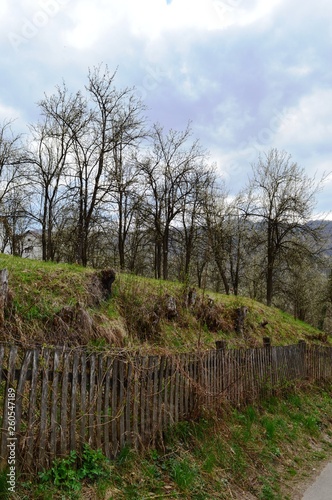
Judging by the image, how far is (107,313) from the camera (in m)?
8.72

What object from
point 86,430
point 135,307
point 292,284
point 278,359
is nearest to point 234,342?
point 278,359

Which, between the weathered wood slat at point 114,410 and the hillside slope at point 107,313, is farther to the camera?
the hillside slope at point 107,313

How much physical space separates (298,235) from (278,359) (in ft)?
57.1

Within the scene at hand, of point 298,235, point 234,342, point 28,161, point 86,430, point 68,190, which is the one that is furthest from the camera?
point 298,235

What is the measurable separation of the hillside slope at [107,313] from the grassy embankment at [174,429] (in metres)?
0.02

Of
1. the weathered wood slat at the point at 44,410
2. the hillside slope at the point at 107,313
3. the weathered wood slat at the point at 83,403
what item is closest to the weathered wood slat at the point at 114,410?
the weathered wood slat at the point at 83,403

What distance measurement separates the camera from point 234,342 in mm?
11641

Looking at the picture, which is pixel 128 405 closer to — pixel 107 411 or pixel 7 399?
pixel 107 411

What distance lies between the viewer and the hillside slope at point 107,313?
7.08m

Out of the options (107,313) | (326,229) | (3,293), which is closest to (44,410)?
(3,293)

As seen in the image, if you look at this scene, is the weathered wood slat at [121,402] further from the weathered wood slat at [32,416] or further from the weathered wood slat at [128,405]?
the weathered wood slat at [32,416]

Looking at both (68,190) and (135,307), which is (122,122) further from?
(135,307)

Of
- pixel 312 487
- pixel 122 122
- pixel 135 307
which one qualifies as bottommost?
pixel 312 487

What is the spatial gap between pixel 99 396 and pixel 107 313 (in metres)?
4.45
